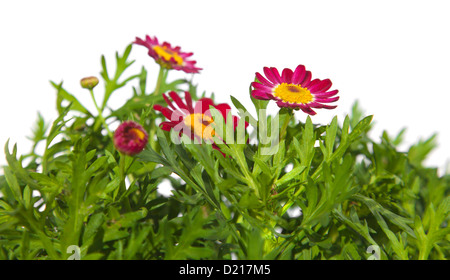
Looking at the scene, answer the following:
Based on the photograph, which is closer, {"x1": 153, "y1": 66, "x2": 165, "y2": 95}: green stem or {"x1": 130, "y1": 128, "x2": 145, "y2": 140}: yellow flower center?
{"x1": 130, "y1": 128, "x2": 145, "y2": 140}: yellow flower center

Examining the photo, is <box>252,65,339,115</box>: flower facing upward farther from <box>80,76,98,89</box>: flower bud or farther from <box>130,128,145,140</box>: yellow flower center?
<box>80,76,98,89</box>: flower bud

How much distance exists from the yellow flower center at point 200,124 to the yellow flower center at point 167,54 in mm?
243

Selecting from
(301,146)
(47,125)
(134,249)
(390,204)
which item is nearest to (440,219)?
(390,204)

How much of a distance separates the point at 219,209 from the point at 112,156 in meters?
0.21

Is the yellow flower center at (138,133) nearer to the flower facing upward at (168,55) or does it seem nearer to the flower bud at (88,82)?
the flower bud at (88,82)

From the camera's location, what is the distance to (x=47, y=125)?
3.48 feet

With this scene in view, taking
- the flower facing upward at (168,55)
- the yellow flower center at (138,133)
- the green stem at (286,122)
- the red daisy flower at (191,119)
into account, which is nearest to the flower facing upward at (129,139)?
the yellow flower center at (138,133)

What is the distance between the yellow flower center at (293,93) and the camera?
0.70 metres

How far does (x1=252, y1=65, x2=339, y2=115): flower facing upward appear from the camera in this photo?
2.25ft

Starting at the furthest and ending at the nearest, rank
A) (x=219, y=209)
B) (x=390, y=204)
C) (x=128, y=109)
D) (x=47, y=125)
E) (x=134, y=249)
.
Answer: (x=47, y=125) → (x=128, y=109) → (x=390, y=204) → (x=219, y=209) → (x=134, y=249)

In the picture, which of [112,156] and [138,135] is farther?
[112,156]

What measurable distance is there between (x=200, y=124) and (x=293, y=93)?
0.19 m

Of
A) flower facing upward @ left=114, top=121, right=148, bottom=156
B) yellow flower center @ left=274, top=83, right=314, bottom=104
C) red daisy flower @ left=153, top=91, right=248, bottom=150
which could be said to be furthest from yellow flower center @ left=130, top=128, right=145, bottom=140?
yellow flower center @ left=274, top=83, right=314, bottom=104
